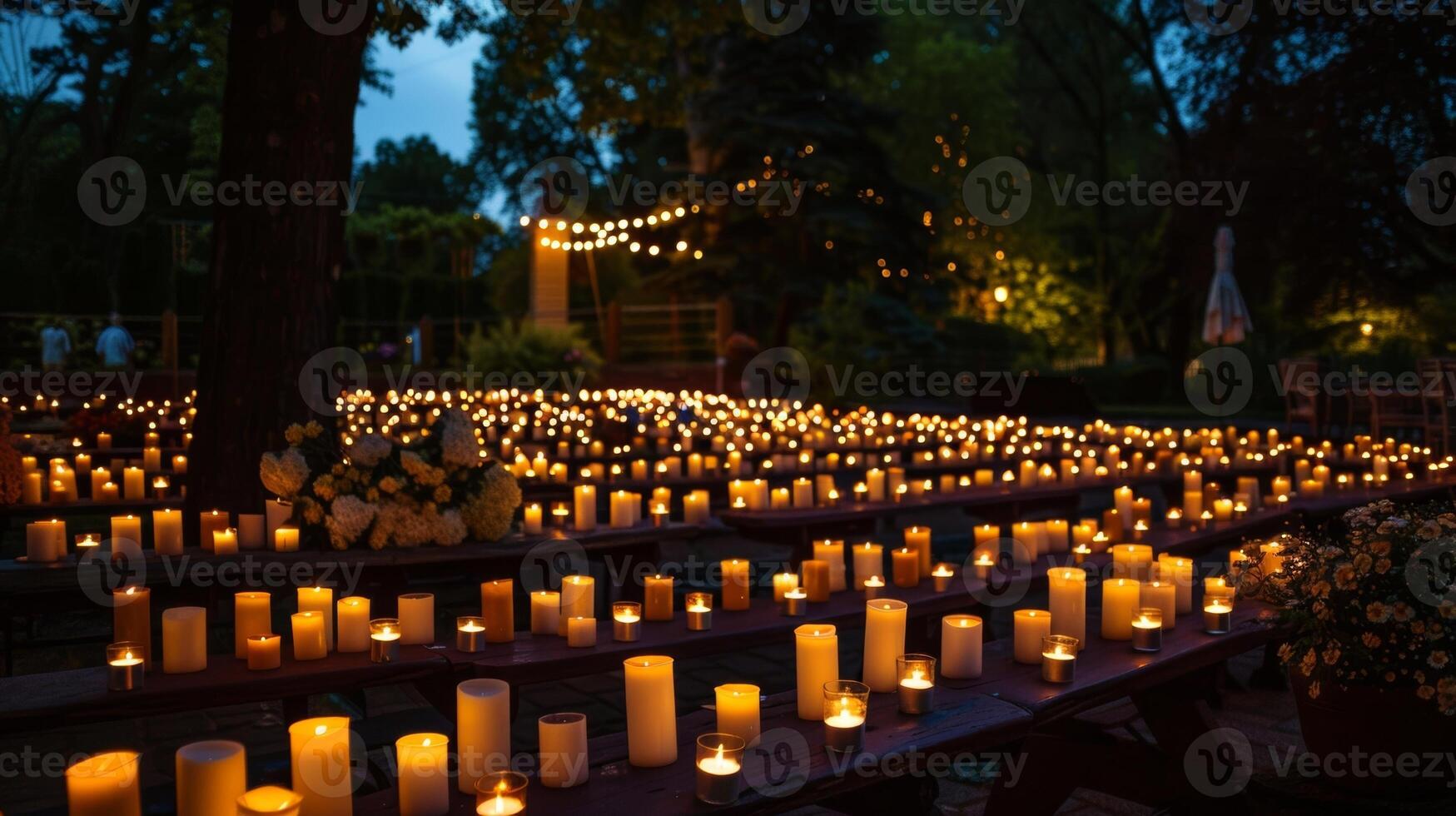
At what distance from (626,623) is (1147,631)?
60.1 inches

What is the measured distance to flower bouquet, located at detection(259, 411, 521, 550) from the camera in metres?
4.59

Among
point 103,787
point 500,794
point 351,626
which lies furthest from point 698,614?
point 103,787

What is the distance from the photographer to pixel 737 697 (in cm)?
241

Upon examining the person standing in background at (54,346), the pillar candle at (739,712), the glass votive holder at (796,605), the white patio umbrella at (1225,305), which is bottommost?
the glass votive holder at (796,605)

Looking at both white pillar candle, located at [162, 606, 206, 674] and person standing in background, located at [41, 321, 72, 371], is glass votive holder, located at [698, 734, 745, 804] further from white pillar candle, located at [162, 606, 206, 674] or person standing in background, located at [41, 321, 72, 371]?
person standing in background, located at [41, 321, 72, 371]

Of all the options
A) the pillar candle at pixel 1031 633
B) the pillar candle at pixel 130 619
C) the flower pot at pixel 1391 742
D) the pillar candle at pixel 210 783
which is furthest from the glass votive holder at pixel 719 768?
the flower pot at pixel 1391 742

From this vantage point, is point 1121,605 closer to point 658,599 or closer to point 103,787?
point 658,599

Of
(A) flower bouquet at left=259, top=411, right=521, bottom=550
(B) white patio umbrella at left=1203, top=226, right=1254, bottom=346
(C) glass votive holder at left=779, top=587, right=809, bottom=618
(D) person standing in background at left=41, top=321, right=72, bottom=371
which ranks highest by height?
(B) white patio umbrella at left=1203, top=226, right=1254, bottom=346

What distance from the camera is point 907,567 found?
13.8 ft

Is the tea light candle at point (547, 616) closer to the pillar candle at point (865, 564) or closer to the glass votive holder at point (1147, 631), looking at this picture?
the pillar candle at point (865, 564)

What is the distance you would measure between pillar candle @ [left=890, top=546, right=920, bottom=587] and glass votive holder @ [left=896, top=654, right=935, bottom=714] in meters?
1.47

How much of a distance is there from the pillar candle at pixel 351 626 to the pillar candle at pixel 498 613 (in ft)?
1.14

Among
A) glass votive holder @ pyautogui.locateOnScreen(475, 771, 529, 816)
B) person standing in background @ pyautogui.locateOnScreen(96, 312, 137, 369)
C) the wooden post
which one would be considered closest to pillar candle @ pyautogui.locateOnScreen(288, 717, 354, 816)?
glass votive holder @ pyautogui.locateOnScreen(475, 771, 529, 816)

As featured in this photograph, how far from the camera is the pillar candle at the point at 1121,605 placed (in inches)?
132
